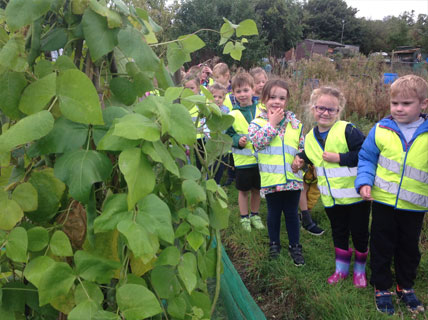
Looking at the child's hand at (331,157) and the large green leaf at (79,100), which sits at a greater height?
the large green leaf at (79,100)

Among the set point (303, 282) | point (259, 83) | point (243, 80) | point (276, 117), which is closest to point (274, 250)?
point (303, 282)

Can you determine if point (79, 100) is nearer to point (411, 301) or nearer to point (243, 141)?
point (411, 301)

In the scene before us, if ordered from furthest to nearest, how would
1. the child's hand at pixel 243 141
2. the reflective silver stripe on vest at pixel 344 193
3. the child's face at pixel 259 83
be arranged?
the child's face at pixel 259 83 < the child's hand at pixel 243 141 < the reflective silver stripe on vest at pixel 344 193

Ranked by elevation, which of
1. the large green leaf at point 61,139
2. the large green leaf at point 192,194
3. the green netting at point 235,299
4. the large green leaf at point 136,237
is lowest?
the green netting at point 235,299

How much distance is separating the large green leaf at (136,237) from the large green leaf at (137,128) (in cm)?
14

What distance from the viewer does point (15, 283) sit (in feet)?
2.36

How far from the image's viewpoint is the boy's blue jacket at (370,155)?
2.38m

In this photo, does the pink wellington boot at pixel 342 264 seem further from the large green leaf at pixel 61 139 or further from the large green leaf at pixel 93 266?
the large green leaf at pixel 61 139

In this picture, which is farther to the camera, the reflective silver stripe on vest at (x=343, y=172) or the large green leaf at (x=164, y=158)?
the reflective silver stripe on vest at (x=343, y=172)

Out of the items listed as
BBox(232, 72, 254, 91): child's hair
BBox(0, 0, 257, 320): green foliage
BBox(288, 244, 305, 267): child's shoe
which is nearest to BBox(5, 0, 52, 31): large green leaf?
BBox(0, 0, 257, 320): green foliage

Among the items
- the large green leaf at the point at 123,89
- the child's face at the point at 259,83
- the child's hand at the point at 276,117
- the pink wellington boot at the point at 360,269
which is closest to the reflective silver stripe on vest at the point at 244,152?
the child's hand at the point at 276,117

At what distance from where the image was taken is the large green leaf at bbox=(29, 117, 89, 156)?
607mm

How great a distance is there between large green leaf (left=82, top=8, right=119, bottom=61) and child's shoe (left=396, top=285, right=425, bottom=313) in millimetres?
2632

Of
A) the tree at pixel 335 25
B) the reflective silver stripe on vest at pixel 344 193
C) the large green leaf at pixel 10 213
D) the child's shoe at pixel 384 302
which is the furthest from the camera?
the tree at pixel 335 25
